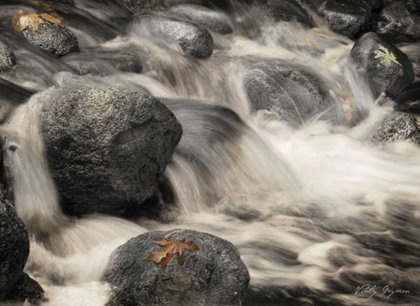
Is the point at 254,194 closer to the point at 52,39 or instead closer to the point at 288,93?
the point at 288,93

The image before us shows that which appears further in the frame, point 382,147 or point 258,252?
point 382,147

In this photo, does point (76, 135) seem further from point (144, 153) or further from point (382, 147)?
point (382, 147)

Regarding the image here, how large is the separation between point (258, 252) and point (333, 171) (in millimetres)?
2481

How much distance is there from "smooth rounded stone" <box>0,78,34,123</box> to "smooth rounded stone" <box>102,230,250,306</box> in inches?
86.0

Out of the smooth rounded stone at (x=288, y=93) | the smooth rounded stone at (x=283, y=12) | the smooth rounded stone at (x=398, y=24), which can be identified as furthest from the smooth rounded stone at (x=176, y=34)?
the smooth rounded stone at (x=398, y=24)

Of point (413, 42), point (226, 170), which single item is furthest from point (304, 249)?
point (413, 42)

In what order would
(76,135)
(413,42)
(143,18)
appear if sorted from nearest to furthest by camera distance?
(76,135)
(143,18)
(413,42)

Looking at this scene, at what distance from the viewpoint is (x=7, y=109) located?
578 centimetres

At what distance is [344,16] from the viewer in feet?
42.6

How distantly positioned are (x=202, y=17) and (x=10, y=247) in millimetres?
8211

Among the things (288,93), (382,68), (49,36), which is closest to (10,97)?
(49,36)

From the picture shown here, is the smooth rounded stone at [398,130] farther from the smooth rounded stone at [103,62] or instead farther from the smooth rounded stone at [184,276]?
the smooth rounded stone at [184,276]

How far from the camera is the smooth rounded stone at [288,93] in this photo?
888 centimetres
